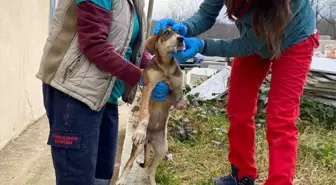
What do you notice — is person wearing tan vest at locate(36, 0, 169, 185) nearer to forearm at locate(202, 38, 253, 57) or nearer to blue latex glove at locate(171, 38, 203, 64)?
blue latex glove at locate(171, 38, 203, 64)

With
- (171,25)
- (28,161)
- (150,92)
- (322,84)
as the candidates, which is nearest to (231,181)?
(150,92)

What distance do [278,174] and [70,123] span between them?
1.32m

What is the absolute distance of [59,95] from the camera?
93.9 inches

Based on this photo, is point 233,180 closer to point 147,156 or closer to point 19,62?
point 147,156

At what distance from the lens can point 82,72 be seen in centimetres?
236

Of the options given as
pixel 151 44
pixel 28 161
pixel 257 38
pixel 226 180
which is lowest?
pixel 28 161

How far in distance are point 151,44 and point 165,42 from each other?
0.18m

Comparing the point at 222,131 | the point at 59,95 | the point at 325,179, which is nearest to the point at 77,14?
the point at 59,95

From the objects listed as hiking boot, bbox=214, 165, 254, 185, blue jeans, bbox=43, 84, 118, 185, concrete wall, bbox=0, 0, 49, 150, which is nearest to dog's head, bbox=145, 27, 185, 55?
blue jeans, bbox=43, 84, 118, 185

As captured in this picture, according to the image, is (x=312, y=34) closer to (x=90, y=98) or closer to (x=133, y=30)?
(x=133, y=30)

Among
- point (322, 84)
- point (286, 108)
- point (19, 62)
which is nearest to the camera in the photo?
point (286, 108)

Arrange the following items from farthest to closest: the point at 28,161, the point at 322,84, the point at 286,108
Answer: the point at 322,84 < the point at 28,161 < the point at 286,108

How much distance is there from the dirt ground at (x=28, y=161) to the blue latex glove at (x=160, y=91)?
1303 mm

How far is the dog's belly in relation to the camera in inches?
127
